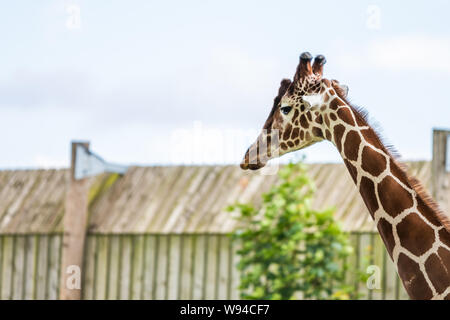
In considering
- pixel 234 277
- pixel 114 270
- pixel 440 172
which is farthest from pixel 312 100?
pixel 114 270

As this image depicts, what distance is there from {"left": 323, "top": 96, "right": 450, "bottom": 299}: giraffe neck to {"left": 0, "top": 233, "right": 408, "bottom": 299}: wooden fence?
7774mm

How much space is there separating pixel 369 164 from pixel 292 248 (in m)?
7.67

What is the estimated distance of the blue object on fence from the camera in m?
15.6

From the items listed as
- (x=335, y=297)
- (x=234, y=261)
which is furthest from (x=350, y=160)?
(x=234, y=261)

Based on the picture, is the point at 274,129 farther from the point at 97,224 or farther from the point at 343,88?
the point at 97,224

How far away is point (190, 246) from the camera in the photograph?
1485 cm

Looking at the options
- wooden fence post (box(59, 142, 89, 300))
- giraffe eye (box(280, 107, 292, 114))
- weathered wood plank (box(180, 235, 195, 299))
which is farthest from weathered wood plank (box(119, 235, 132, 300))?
giraffe eye (box(280, 107, 292, 114))

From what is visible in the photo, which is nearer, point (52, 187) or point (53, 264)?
point (53, 264)

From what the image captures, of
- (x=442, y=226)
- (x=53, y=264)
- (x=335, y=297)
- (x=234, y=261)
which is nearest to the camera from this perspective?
(x=442, y=226)

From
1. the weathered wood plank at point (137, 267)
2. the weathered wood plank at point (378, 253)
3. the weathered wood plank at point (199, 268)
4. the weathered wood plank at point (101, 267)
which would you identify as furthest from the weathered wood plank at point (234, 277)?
the weathered wood plank at point (101, 267)

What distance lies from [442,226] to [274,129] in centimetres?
116

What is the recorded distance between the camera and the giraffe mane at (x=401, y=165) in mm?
5469
